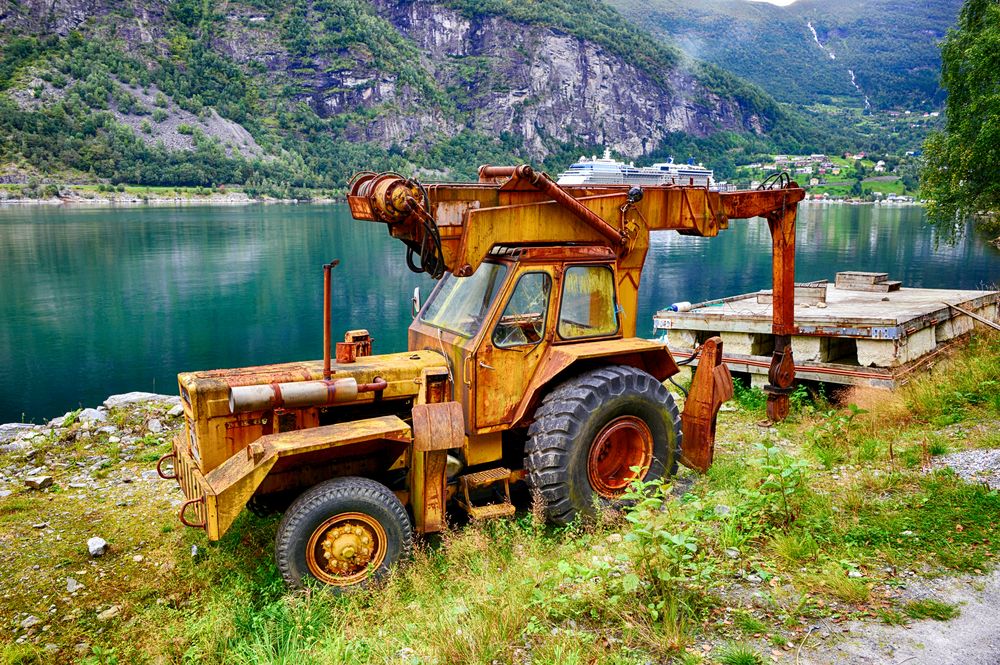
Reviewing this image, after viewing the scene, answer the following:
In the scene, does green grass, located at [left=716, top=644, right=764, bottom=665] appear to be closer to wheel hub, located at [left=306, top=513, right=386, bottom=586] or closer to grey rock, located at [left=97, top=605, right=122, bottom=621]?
wheel hub, located at [left=306, top=513, right=386, bottom=586]

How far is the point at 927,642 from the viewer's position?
327 cm

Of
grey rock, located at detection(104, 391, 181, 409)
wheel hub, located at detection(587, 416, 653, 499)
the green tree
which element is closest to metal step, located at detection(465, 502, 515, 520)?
wheel hub, located at detection(587, 416, 653, 499)

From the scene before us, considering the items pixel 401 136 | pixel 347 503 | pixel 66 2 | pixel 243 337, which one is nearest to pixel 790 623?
pixel 347 503

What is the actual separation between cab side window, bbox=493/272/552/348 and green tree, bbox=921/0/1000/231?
51.7ft

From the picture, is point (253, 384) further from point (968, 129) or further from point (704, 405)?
point (968, 129)

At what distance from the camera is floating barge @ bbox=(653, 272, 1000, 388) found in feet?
26.0

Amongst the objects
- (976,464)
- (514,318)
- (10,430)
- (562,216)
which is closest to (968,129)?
(976,464)

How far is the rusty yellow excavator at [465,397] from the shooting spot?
15.0 ft

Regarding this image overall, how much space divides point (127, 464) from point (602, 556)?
5.42m

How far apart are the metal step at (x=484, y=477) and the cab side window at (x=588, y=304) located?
45.3 inches

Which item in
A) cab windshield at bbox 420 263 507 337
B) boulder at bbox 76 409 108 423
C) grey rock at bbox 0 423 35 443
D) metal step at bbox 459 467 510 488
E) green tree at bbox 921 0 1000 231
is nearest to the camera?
metal step at bbox 459 467 510 488

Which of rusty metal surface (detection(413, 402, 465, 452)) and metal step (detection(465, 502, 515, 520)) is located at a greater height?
rusty metal surface (detection(413, 402, 465, 452))

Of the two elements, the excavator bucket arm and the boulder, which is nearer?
the excavator bucket arm

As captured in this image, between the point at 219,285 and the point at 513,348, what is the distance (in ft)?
87.8
